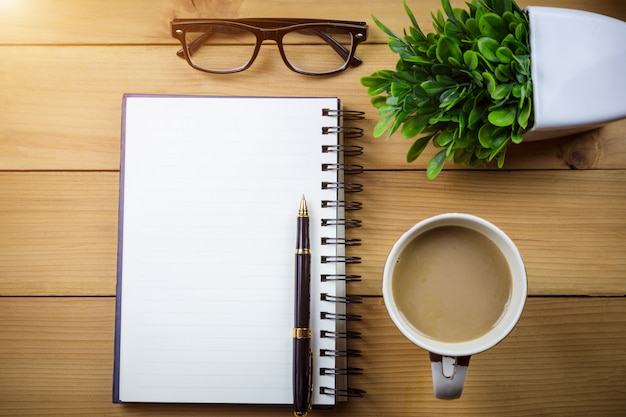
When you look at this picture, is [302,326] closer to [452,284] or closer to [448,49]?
[452,284]

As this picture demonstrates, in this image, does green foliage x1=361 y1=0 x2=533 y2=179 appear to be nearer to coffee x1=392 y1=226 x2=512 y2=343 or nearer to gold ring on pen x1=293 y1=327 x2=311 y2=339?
coffee x1=392 y1=226 x2=512 y2=343

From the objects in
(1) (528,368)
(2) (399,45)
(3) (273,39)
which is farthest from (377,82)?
(1) (528,368)

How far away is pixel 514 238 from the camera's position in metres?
0.68

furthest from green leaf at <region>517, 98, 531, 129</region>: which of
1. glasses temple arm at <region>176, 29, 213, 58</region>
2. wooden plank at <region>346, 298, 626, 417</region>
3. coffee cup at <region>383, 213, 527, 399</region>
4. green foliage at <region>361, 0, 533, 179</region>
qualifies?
glasses temple arm at <region>176, 29, 213, 58</region>

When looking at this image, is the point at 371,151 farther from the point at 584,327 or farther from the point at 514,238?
the point at 584,327

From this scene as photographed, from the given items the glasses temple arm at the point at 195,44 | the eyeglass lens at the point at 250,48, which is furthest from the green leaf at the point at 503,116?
the glasses temple arm at the point at 195,44

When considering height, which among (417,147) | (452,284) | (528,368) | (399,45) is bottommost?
(528,368)

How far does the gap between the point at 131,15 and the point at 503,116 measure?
0.45 metres

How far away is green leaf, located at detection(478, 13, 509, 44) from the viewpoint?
57cm

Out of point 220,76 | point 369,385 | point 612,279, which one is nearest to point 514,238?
point 612,279

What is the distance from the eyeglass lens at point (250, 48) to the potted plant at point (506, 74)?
0.13 metres

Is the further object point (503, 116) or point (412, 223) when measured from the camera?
point (412, 223)

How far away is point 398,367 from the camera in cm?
68

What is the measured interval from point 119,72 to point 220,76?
12cm
